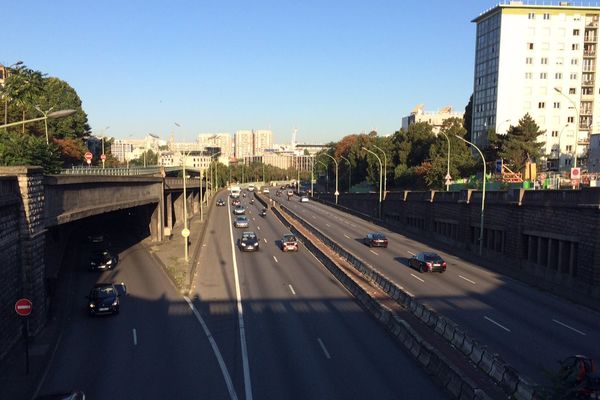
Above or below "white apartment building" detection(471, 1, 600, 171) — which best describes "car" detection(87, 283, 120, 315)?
below

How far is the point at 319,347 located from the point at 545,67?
8936cm

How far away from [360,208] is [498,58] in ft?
118

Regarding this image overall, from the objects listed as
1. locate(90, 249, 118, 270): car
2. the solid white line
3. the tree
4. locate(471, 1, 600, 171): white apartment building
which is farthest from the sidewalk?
locate(471, 1, 600, 171): white apartment building

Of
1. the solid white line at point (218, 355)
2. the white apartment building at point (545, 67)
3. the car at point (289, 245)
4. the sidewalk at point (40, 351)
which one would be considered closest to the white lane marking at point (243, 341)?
the solid white line at point (218, 355)

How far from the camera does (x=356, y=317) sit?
1000 inches

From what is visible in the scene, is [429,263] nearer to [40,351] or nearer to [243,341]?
[243,341]

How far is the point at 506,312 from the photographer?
83.2 ft

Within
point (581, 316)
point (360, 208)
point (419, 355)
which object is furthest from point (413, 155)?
point (419, 355)

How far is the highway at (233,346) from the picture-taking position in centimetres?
1694

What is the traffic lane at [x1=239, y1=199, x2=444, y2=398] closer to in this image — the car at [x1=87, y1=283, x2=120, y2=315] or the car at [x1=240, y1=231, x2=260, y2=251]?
the car at [x1=87, y1=283, x2=120, y2=315]

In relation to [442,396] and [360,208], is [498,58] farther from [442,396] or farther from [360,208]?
[442,396]

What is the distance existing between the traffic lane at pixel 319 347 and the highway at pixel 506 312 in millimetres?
3824

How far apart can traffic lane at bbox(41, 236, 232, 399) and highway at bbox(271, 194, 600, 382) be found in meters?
11.2

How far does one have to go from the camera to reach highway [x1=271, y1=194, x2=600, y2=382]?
19422 mm
